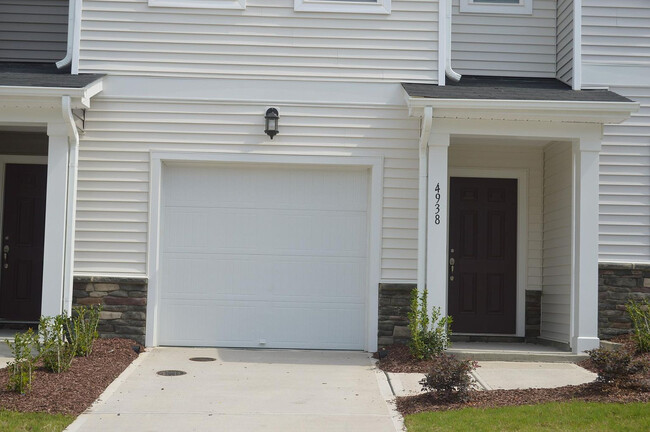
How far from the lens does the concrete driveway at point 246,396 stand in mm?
7102

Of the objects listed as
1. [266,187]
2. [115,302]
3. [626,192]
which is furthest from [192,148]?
[626,192]

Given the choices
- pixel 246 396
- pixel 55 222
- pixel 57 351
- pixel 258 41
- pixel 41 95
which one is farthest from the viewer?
pixel 258 41

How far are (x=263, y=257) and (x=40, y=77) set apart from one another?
3.51 m

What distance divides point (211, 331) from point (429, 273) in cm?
288

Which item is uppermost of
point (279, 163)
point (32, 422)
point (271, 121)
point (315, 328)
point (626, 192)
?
point (271, 121)

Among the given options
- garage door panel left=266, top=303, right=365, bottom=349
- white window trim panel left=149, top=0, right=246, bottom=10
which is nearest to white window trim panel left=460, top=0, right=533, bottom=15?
white window trim panel left=149, top=0, right=246, bottom=10

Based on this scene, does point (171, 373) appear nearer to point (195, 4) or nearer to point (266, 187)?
point (266, 187)

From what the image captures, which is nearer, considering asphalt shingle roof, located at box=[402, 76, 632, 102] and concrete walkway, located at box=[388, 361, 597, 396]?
concrete walkway, located at box=[388, 361, 597, 396]

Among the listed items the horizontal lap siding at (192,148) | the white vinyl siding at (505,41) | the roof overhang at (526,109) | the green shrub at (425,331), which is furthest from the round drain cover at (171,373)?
the white vinyl siding at (505,41)

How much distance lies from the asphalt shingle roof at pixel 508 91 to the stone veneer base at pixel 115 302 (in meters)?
4.20

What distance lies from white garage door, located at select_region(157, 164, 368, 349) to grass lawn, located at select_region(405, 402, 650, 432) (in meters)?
3.62

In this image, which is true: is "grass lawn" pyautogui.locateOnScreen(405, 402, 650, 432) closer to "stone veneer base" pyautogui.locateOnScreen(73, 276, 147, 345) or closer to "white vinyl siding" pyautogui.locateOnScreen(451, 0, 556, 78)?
"stone veneer base" pyautogui.locateOnScreen(73, 276, 147, 345)

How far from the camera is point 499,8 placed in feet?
39.5

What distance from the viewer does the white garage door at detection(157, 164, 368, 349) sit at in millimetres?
10711
